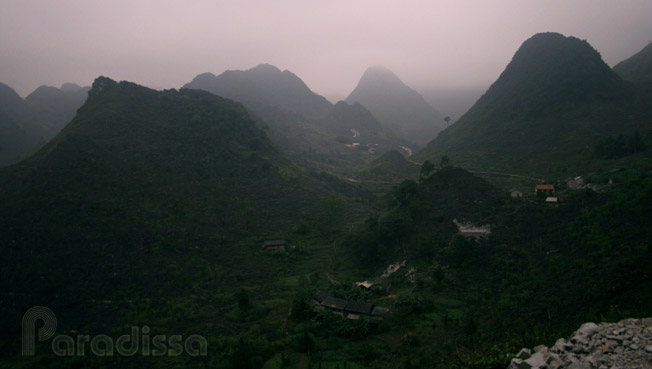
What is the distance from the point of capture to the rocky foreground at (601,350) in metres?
7.40

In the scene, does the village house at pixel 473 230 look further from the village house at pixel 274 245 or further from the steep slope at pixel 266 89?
the steep slope at pixel 266 89

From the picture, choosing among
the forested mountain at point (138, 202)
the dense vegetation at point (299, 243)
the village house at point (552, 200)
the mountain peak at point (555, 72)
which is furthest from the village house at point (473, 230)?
the mountain peak at point (555, 72)

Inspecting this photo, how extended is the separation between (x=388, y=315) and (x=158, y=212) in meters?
24.9

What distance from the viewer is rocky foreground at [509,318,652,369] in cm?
740

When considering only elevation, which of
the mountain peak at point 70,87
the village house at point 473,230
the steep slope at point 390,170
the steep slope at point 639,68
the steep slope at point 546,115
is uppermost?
the mountain peak at point 70,87

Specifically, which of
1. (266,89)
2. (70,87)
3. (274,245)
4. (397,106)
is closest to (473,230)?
(274,245)

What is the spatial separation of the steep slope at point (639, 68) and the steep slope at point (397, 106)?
5689 centimetres

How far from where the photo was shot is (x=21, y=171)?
32688 millimetres

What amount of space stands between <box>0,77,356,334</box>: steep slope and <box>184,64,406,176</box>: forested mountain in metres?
21.5

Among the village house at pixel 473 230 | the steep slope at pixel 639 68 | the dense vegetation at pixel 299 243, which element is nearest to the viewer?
the dense vegetation at pixel 299 243

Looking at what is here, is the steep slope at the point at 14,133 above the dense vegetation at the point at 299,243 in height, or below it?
above

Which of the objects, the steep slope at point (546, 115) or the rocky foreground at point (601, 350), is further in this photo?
the steep slope at point (546, 115)

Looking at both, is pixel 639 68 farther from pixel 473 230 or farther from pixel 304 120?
pixel 304 120

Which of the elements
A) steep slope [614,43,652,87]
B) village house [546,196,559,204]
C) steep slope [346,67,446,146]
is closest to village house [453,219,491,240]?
village house [546,196,559,204]
